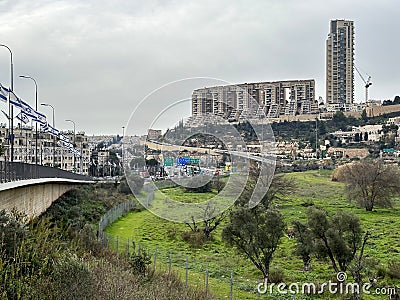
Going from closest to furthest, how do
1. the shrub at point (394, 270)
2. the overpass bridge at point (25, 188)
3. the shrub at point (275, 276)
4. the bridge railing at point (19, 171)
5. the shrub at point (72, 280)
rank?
the shrub at point (72, 280)
the bridge railing at point (19, 171)
the overpass bridge at point (25, 188)
the shrub at point (275, 276)
the shrub at point (394, 270)

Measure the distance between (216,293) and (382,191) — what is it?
37.9 m

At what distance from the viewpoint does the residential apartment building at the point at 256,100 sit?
1065 inches

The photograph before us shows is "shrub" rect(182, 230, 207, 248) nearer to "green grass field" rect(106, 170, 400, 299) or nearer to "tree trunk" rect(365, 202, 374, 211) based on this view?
"green grass field" rect(106, 170, 400, 299)

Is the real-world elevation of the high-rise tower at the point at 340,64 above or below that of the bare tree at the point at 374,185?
above

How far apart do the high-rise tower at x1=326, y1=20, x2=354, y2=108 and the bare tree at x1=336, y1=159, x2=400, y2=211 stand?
114112mm

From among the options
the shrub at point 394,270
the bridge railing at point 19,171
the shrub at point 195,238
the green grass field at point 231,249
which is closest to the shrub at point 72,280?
the bridge railing at point 19,171

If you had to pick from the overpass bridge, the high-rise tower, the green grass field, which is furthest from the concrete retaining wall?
the high-rise tower

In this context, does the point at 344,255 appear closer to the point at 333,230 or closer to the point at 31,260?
the point at 333,230

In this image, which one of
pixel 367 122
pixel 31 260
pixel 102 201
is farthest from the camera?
pixel 367 122

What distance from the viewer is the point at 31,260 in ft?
45.1

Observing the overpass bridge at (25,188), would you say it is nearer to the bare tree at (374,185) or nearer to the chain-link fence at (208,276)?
the chain-link fence at (208,276)

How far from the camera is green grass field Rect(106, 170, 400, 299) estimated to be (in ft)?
72.2

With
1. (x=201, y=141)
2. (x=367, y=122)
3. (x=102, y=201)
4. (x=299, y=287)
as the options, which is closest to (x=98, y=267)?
(x=299, y=287)

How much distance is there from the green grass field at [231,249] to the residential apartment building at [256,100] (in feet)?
16.4
